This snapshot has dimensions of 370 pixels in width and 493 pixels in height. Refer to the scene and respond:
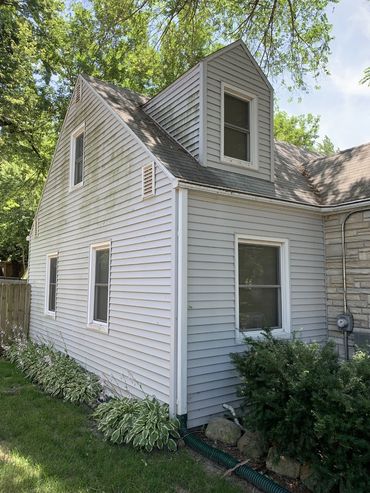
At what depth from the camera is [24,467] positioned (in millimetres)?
3596

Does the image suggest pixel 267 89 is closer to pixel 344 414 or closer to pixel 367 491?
pixel 344 414

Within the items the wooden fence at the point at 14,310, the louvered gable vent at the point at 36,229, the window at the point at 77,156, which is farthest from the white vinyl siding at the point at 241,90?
the wooden fence at the point at 14,310

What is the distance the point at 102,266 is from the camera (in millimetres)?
6703

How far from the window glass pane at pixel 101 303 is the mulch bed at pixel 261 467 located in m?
2.87

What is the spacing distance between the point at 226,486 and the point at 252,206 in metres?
3.63

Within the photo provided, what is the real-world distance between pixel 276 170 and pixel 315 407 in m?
5.00

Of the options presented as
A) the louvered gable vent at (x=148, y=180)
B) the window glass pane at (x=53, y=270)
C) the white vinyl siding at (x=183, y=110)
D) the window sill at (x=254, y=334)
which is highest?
the white vinyl siding at (x=183, y=110)

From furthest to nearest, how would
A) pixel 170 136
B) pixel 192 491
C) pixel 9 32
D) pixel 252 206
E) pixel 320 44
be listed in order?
pixel 9 32 → pixel 320 44 → pixel 170 136 → pixel 252 206 → pixel 192 491

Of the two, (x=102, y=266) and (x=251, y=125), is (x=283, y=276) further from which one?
(x=102, y=266)

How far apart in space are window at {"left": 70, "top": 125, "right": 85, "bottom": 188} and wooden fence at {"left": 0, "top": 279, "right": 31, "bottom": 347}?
3717 millimetres

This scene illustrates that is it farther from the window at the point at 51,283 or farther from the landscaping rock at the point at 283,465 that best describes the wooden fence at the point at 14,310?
the landscaping rock at the point at 283,465

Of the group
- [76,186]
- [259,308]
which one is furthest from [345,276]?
[76,186]

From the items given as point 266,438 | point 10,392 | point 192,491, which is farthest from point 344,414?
point 10,392

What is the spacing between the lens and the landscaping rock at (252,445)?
3.86 meters
